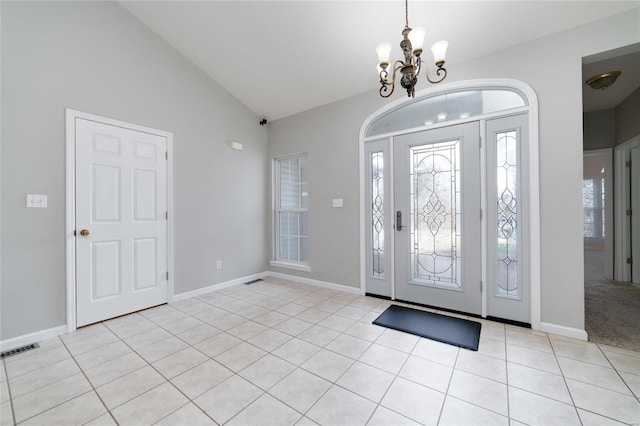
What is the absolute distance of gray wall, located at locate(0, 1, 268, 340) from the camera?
7.77ft

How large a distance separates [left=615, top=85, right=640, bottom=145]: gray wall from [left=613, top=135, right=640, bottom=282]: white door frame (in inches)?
5.8

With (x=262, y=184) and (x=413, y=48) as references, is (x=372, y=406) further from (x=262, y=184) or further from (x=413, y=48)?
(x=262, y=184)

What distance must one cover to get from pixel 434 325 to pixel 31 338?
13.0 feet

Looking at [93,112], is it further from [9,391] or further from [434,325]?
[434,325]

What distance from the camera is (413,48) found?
Answer: 188 centimetres

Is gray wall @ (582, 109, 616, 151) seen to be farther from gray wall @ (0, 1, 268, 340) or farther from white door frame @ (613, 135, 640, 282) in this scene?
gray wall @ (0, 1, 268, 340)

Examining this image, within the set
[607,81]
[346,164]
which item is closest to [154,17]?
[346,164]

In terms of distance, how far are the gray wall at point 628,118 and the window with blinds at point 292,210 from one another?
493 cm

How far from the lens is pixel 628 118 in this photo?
3.93 metres

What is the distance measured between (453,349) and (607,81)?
3759 mm

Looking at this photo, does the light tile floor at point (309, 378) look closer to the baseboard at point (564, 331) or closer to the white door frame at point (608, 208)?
the baseboard at point (564, 331)

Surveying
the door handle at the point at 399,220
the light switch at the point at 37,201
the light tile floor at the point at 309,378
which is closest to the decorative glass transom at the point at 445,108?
the door handle at the point at 399,220

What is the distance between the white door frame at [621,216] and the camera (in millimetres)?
4051

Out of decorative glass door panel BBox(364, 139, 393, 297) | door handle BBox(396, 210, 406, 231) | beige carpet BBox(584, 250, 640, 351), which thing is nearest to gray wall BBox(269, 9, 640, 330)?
beige carpet BBox(584, 250, 640, 351)
